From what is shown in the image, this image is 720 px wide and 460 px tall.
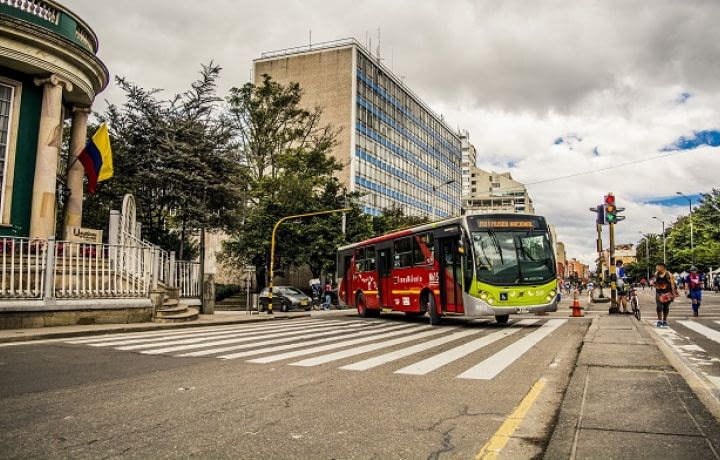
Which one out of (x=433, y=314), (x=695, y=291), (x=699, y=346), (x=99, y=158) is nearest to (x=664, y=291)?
(x=699, y=346)

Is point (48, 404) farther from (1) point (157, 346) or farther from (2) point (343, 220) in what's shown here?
(2) point (343, 220)

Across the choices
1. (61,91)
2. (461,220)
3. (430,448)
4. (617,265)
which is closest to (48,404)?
(430,448)

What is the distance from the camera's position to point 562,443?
379cm

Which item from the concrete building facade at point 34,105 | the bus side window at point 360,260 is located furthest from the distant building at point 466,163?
the concrete building facade at point 34,105

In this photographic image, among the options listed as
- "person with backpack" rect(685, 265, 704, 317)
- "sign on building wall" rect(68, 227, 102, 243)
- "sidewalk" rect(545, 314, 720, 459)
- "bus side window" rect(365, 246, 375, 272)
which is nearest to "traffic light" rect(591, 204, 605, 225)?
"person with backpack" rect(685, 265, 704, 317)

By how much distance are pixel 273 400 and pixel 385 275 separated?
1511cm

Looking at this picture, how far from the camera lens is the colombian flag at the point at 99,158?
1833 cm

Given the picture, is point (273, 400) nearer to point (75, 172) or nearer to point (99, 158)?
point (99, 158)

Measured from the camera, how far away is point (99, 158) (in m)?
18.5

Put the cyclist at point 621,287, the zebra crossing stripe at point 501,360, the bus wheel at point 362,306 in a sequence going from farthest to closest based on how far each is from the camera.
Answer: the bus wheel at point 362,306
the cyclist at point 621,287
the zebra crossing stripe at point 501,360

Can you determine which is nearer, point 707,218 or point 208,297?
point 208,297

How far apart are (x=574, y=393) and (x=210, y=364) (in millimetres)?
4990

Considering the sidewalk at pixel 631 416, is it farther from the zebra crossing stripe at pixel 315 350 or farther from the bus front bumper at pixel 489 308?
the bus front bumper at pixel 489 308

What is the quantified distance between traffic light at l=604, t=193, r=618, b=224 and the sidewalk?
12.5 meters
